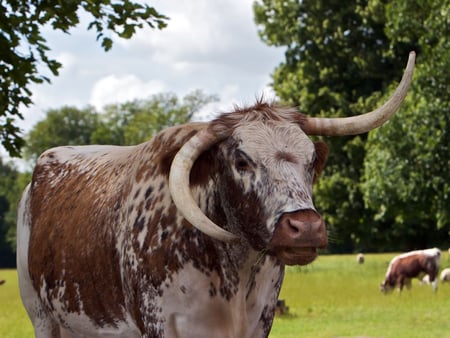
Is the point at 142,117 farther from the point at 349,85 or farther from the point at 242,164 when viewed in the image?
the point at 242,164

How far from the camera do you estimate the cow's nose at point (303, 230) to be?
4.73 meters

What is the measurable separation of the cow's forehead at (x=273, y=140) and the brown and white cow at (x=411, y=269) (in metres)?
22.4

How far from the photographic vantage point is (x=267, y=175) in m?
5.10

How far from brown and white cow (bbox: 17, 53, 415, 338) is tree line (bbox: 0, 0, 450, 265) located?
21478 mm

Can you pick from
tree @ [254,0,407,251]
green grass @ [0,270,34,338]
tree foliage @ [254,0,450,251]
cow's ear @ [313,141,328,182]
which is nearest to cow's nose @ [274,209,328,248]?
cow's ear @ [313,141,328,182]

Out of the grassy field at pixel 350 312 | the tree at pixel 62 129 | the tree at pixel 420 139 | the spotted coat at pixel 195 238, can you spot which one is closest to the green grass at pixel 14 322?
the grassy field at pixel 350 312

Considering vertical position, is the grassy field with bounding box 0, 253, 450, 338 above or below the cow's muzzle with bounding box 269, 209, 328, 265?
below

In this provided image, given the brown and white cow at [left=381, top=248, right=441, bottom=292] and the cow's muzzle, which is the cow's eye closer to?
the cow's muzzle

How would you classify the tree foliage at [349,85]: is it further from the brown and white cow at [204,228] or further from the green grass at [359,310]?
the brown and white cow at [204,228]

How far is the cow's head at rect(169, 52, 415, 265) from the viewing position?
15.9ft

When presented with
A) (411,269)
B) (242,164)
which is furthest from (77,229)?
(411,269)

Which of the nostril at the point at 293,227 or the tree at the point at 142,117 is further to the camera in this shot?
the tree at the point at 142,117

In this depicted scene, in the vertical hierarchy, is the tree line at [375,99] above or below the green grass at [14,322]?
above

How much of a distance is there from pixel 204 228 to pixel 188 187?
0.26m
